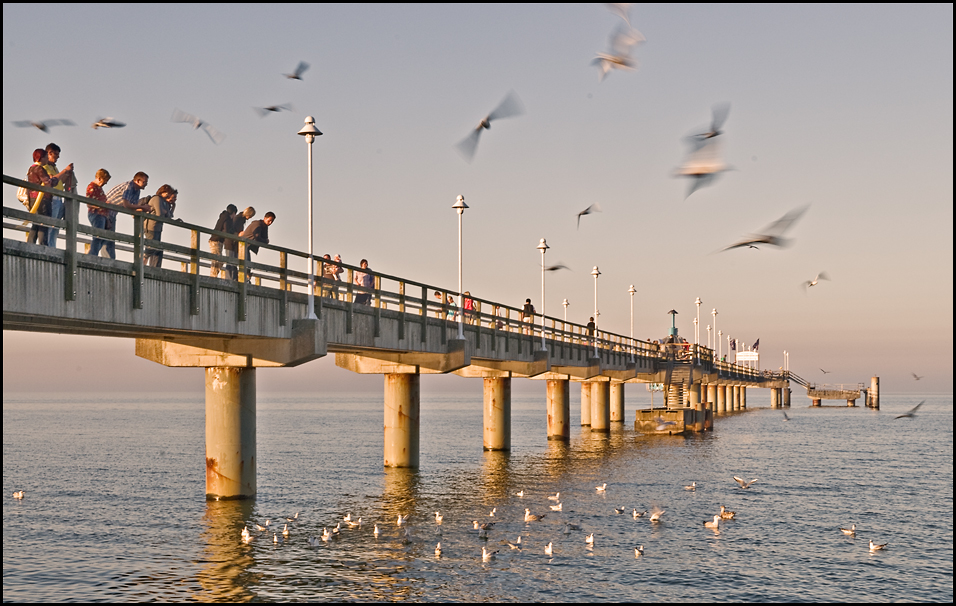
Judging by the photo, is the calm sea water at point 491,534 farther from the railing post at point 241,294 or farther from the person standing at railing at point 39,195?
the person standing at railing at point 39,195

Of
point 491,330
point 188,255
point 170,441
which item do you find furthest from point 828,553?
point 170,441

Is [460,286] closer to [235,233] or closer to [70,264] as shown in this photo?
[235,233]

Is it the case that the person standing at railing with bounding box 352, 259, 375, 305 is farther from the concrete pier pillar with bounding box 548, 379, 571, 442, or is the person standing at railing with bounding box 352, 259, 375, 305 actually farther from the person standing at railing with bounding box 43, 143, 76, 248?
the concrete pier pillar with bounding box 548, 379, 571, 442

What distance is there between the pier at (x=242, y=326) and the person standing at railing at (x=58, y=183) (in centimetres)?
19

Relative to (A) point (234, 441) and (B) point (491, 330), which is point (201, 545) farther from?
(B) point (491, 330)

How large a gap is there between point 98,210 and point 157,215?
1.58m

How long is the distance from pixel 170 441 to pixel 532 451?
28.1 meters

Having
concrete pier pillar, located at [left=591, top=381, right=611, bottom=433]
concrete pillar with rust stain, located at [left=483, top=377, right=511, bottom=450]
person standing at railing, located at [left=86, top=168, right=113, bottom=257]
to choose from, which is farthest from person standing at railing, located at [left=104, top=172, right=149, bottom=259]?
concrete pier pillar, located at [left=591, top=381, right=611, bottom=433]

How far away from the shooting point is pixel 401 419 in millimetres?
38844

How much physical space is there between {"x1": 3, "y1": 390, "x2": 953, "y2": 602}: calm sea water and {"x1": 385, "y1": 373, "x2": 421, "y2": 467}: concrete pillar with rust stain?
2.50ft

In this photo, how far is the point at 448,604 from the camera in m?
16.9

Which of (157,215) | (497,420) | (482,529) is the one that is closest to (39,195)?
(157,215)

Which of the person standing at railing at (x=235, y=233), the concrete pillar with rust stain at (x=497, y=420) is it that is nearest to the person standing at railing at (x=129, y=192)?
the person standing at railing at (x=235, y=233)

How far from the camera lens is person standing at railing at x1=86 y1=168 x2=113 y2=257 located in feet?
58.1
